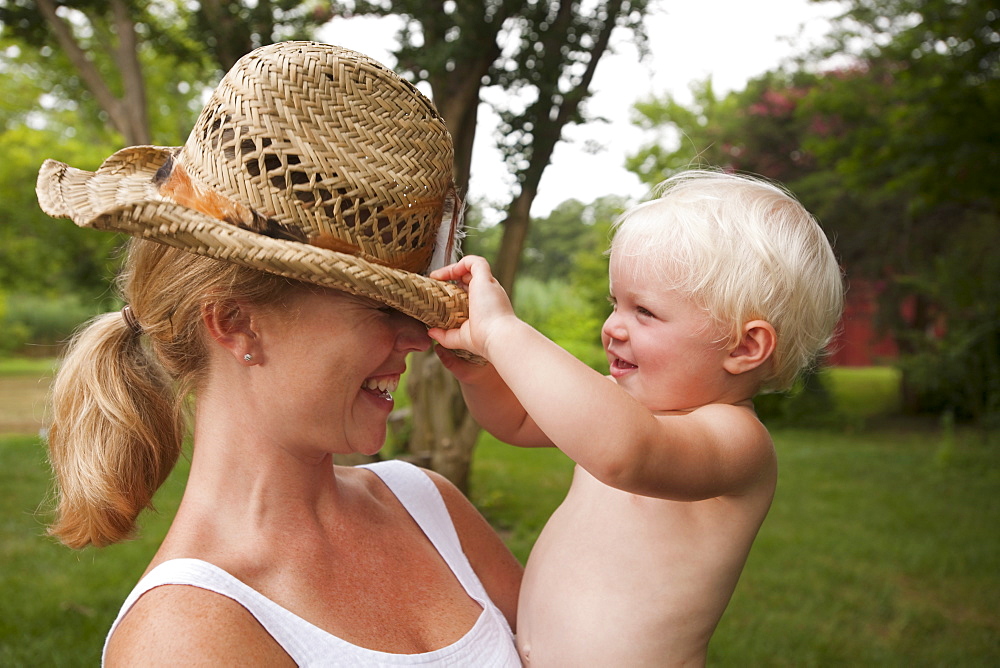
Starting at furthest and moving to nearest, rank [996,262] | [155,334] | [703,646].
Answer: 1. [996,262]
2. [703,646]
3. [155,334]

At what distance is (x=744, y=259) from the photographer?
1.73 meters

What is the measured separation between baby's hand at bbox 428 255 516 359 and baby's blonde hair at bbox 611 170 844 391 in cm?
42

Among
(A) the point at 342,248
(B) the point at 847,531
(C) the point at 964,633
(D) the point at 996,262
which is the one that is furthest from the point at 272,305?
(D) the point at 996,262

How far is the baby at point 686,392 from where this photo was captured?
1705 millimetres

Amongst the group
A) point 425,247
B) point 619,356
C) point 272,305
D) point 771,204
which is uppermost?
point 771,204

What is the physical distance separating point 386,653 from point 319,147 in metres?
0.84

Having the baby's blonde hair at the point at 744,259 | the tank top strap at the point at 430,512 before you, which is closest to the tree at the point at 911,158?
the baby's blonde hair at the point at 744,259

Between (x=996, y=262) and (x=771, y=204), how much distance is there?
8.85m

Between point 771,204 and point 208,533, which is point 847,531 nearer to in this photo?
point 771,204

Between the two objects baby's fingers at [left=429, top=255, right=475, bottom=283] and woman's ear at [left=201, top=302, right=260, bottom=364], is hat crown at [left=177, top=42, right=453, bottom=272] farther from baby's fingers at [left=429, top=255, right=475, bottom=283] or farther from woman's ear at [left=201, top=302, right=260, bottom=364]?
woman's ear at [left=201, top=302, right=260, bottom=364]

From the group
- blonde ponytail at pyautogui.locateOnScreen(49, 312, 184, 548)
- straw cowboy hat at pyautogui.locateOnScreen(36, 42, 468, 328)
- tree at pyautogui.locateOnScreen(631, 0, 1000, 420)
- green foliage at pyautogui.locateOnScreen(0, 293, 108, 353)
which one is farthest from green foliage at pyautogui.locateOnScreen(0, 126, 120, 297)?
straw cowboy hat at pyautogui.locateOnScreen(36, 42, 468, 328)

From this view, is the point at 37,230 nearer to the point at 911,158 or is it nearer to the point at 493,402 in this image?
the point at 911,158

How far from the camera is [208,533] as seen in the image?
1.43m

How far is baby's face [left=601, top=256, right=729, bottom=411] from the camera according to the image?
1.73 metres
